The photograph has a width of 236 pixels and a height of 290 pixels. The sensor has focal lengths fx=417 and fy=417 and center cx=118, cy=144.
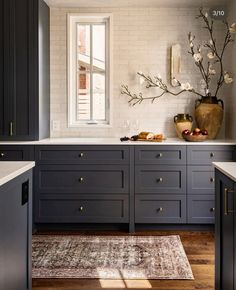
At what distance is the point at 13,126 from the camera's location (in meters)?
4.27

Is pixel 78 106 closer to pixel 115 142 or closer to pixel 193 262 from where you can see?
pixel 115 142

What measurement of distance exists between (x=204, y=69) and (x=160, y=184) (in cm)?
147

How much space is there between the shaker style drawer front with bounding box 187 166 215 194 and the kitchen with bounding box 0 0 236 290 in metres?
0.01

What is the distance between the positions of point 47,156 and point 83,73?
1230mm

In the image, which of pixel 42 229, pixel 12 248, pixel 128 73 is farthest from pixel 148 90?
pixel 12 248

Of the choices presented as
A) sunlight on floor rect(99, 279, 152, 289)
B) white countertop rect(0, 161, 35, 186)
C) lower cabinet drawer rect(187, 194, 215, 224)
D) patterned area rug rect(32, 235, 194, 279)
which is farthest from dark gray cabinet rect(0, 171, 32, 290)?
lower cabinet drawer rect(187, 194, 215, 224)

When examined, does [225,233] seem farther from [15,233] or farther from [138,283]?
[15,233]

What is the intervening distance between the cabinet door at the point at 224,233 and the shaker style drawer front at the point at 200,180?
1691mm

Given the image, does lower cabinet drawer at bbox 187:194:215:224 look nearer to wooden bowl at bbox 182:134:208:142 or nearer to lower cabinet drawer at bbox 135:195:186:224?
lower cabinet drawer at bbox 135:195:186:224

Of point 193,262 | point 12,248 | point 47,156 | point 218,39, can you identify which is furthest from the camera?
point 218,39

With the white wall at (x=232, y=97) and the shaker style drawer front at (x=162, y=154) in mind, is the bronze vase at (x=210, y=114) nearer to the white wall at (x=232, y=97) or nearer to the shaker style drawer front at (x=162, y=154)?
the white wall at (x=232, y=97)

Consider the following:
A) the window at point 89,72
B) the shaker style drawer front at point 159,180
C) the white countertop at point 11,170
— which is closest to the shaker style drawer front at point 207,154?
the shaker style drawer front at point 159,180

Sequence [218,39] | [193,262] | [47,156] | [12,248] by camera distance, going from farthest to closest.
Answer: [218,39], [47,156], [193,262], [12,248]

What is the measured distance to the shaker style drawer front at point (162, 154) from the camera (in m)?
4.16
